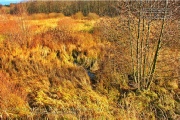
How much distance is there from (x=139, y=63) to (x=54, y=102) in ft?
9.12

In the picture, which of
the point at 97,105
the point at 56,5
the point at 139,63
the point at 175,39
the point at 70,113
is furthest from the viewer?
the point at 56,5

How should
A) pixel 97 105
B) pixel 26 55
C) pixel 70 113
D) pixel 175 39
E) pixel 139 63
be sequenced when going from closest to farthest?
1. pixel 70 113
2. pixel 97 105
3. pixel 175 39
4. pixel 139 63
5. pixel 26 55

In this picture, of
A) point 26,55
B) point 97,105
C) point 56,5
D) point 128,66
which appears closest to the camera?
point 97,105

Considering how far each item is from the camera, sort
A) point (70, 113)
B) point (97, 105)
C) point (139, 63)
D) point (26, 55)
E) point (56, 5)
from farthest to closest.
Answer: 1. point (56, 5)
2. point (26, 55)
3. point (139, 63)
4. point (97, 105)
5. point (70, 113)

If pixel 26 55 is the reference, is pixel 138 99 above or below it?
below

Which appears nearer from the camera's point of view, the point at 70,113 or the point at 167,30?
the point at 70,113

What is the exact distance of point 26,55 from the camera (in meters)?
9.71

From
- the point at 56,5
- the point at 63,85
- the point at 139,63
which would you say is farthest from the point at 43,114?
the point at 56,5

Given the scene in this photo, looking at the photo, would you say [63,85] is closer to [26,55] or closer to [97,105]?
[97,105]

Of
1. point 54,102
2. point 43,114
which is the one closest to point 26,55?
point 54,102

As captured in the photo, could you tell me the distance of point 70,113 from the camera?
5.02m

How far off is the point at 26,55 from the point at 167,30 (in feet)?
18.6

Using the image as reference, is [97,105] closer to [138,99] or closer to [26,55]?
[138,99]

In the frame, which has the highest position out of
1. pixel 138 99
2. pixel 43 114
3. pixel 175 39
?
pixel 175 39
